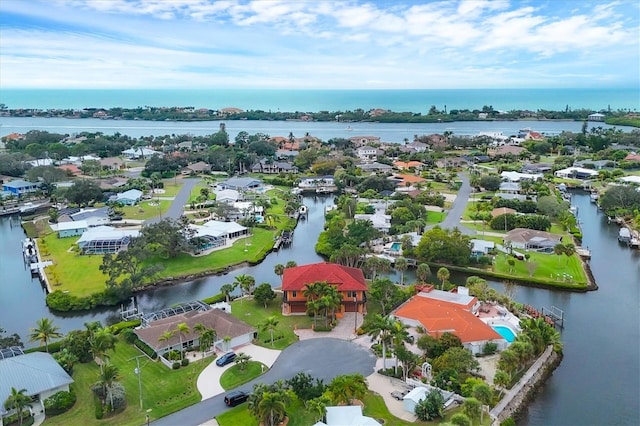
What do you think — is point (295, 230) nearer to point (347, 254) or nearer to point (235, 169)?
point (347, 254)

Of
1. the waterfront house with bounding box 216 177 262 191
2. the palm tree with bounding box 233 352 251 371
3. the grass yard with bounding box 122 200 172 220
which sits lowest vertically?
the palm tree with bounding box 233 352 251 371

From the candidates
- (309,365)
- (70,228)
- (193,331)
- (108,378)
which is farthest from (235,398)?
(70,228)

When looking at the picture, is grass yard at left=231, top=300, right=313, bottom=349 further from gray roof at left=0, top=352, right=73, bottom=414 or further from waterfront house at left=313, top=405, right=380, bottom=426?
gray roof at left=0, top=352, right=73, bottom=414

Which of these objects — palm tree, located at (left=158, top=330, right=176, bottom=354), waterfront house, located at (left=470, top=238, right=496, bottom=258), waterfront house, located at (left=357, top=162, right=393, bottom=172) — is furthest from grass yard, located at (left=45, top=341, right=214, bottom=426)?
waterfront house, located at (left=357, top=162, right=393, bottom=172)

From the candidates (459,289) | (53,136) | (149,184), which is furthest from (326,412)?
(53,136)

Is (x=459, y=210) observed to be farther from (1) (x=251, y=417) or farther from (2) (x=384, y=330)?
(1) (x=251, y=417)
